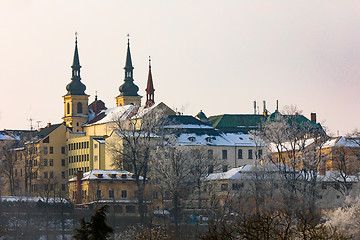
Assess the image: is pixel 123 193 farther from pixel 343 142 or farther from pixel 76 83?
pixel 76 83

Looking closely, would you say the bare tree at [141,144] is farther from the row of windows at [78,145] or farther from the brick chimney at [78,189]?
the row of windows at [78,145]

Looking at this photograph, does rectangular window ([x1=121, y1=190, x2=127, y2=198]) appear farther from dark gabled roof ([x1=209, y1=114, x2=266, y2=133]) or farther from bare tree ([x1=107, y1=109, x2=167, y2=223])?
dark gabled roof ([x1=209, y1=114, x2=266, y2=133])

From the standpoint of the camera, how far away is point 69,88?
178 m

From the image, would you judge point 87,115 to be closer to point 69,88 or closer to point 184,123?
point 69,88

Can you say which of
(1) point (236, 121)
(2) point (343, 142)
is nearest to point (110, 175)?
(2) point (343, 142)

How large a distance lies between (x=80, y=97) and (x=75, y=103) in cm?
135

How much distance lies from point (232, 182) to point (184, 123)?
81.3ft

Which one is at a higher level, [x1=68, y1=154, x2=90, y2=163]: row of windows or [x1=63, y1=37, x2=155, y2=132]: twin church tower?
[x1=63, y1=37, x2=155, y2=132]: twin church tower

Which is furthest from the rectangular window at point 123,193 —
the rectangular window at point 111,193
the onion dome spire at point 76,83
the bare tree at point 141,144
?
the onion dome spire at point 76,83

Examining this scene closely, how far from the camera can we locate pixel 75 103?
176750 mm

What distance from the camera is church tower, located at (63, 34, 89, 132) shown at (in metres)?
175

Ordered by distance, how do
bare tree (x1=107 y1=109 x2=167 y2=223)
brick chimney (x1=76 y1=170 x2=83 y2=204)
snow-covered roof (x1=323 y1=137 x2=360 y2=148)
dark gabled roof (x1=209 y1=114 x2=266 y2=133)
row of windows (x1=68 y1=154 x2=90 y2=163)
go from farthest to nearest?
dark gabled roof (x1=209 y1=114 x2=266 y2=133), row of windows (x1=68 y1=154 x2=90 y2=163), snow-covered roof (x1=323 y1=137 x2=360 y2=148), brick chimney (x1=76 y1=170 x2=83 y2=204), bare tree (x1=107 y1=109 x2=167 y2=223)

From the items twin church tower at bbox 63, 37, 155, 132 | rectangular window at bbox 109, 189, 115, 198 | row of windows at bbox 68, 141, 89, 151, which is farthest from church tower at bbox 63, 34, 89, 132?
rectangular window at bbox 109, 189, 115, 198

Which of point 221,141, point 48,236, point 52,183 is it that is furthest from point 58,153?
point 48,236
